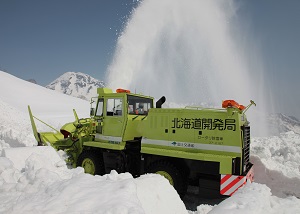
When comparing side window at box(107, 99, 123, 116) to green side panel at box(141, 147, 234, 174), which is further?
side window at box(107, 99, 123, 116)

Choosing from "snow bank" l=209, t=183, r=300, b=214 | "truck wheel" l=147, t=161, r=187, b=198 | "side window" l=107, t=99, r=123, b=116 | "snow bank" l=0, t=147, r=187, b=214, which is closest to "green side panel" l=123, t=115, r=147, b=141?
"side window" l=107, t=99, r=123, b=116

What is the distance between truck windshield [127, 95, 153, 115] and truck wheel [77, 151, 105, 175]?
1.74m

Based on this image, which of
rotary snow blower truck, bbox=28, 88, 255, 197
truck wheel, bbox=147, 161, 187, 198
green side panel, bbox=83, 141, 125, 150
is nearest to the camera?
rotary snow blower truck, bbox=28, 88, 255, 197

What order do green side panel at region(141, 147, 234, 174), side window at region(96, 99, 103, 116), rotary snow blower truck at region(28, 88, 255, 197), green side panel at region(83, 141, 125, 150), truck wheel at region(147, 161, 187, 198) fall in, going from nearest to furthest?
green side panel at region(141, 147, 234, 174) < rotary snow blower truck at region(28, 88, 255, 197) < truck wheel at region(147, 161, 187, 198) < green side panel at region(83, 141, 125, 150) < side window at region(96, 99, 103, 116)

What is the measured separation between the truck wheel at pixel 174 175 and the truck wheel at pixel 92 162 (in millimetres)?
2096

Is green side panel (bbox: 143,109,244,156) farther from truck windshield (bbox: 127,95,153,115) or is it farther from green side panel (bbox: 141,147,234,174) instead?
truck windshield (bbox: 127,95,153,115)

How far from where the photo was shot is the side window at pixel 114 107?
7.49 metres

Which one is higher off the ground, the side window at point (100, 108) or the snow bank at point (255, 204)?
the side window at point (100, 108)

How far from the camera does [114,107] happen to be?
7.66 metres

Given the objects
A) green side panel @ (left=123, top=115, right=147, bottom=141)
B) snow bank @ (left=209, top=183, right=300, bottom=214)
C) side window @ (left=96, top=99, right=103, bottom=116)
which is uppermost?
side window @ (left=96, top=99, right=103, bottom=116)

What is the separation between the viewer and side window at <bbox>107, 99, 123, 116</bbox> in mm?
7488

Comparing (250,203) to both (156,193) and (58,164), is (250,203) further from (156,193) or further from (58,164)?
(58,164)

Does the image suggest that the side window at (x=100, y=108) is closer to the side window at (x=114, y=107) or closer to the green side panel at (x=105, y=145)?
the side window at (x=114, y=107)

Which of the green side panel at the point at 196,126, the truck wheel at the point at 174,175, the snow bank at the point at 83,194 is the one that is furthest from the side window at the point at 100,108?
the snow bank at the point at 83,194
